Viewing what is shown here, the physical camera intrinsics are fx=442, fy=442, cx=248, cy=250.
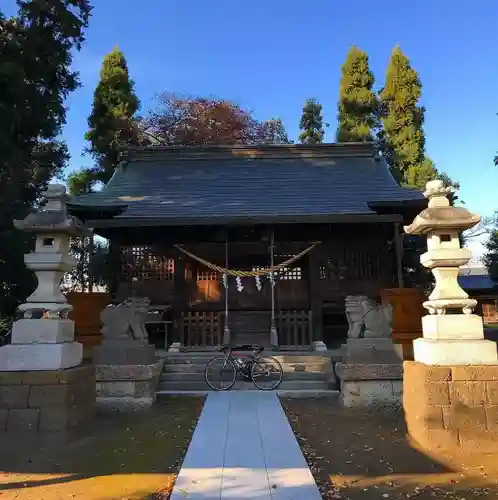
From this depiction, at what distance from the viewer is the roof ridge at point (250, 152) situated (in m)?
15.1

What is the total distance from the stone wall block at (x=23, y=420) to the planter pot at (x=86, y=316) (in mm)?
2367

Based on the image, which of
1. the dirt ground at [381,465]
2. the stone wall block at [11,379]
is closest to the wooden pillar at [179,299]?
the dirt ground at [381,465]

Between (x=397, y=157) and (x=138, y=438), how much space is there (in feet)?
54.9

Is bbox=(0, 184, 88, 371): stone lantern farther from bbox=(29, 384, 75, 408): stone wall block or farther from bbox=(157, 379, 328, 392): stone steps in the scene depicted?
bbox=(157, 379, 328, 392): stone steps

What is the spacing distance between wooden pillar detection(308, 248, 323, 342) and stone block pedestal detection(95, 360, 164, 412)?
189 inches

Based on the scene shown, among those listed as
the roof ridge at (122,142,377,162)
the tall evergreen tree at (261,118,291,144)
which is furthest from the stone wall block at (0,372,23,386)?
the tall evergreen tree at (261,118,291,144)

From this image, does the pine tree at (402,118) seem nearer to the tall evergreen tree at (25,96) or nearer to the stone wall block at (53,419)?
the tall evergreen tree at (25,96)

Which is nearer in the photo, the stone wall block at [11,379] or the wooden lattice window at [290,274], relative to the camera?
the stone wall block at [11,379]

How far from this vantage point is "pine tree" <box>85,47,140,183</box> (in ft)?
61.1

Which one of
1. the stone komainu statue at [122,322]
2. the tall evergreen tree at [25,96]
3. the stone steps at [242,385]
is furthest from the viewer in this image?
the tall evergreen tree at [25,96]

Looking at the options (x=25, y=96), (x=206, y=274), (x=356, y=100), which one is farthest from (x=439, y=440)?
(x=356, y=100)

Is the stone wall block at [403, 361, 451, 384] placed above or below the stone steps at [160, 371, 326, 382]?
above

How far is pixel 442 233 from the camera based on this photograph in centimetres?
582

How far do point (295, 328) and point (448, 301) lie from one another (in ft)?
18.7
